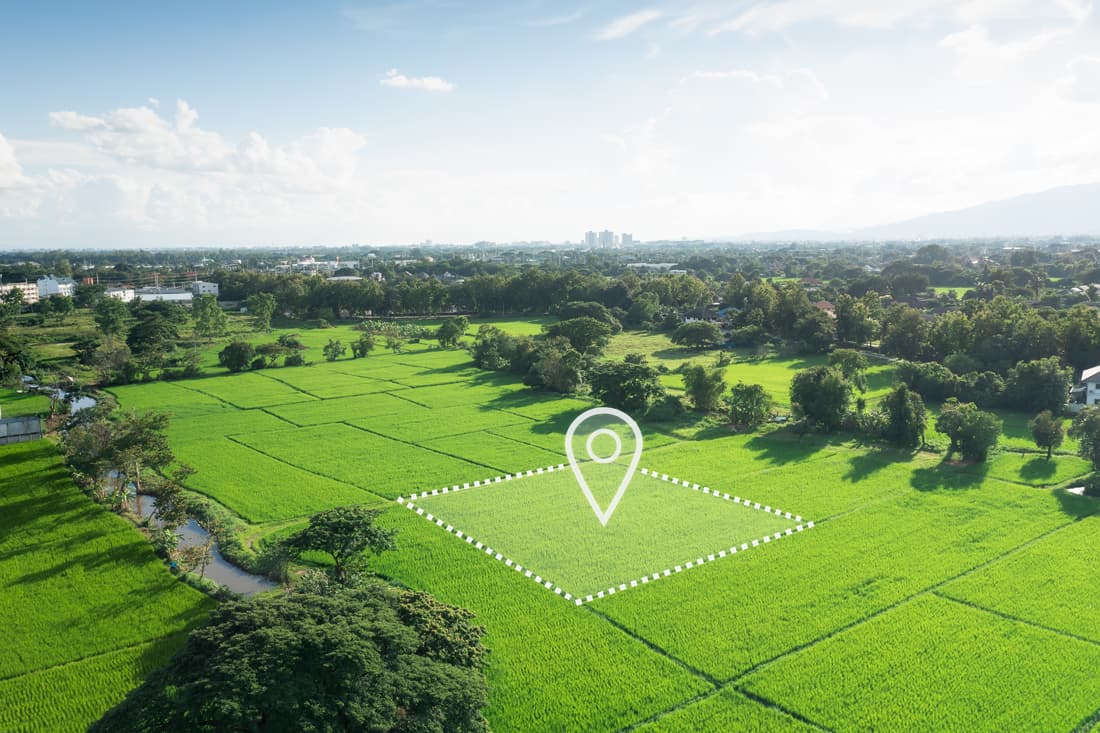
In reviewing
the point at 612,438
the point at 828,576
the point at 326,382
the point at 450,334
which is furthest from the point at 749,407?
the point at 450,334

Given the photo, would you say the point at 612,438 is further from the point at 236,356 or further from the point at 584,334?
the point at 236,356

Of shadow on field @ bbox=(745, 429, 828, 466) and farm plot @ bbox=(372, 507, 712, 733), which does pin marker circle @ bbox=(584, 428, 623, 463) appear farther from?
farm plot @ bbox=(372, 507, 712, 733)

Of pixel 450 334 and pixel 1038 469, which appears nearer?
pixel 1038 469

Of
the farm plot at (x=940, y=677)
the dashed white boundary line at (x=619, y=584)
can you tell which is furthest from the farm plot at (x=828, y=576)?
the farm plot at (x=940, y=677)

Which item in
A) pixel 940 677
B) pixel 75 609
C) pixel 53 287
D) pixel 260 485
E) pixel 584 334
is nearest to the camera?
pixel 940 677

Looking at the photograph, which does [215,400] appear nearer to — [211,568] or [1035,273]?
[211,568]

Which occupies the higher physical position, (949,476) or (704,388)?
(704,388)

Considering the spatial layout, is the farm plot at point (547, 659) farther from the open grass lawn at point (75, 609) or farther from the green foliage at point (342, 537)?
the open grass lawn at point (75, 609)

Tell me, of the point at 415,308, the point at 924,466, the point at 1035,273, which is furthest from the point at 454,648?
the point at 1035,273

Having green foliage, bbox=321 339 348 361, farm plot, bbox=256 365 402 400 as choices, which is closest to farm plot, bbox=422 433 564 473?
farm plot, bbox=256 365 402 400
